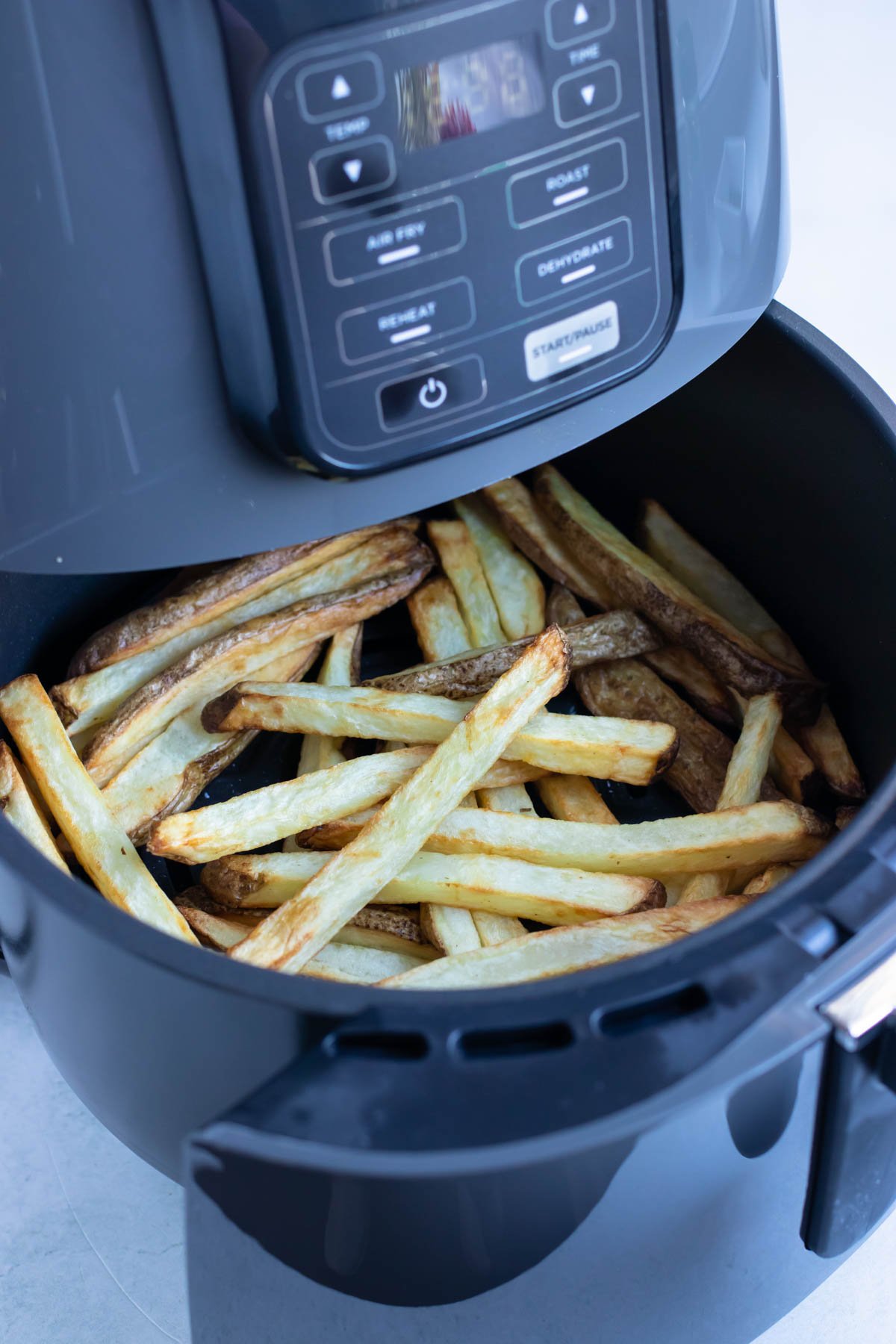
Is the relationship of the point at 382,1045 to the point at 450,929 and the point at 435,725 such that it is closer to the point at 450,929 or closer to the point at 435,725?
the point at 450,929

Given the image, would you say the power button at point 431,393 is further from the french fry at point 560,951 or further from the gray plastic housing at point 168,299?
the french fry at point 560,951

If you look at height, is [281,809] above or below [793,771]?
above

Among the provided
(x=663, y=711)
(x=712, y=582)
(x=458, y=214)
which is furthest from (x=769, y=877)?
(x=458, y=214)

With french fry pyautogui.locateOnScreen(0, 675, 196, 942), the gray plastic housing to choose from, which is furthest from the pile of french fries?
A: the gray plastic housing

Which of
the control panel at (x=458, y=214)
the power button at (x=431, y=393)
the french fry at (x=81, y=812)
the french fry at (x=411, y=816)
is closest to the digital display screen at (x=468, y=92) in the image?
the control panel at (x=458, y=214)

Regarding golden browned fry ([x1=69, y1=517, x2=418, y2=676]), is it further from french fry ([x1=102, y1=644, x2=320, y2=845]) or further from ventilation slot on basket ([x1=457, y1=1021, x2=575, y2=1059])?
ventilation slot on basket ([x1=457, y1=1021, x2=575, y2=1059])

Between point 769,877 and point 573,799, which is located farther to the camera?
point 573,799

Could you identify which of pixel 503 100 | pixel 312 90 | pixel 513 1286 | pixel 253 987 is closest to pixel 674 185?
pixel 503 100
